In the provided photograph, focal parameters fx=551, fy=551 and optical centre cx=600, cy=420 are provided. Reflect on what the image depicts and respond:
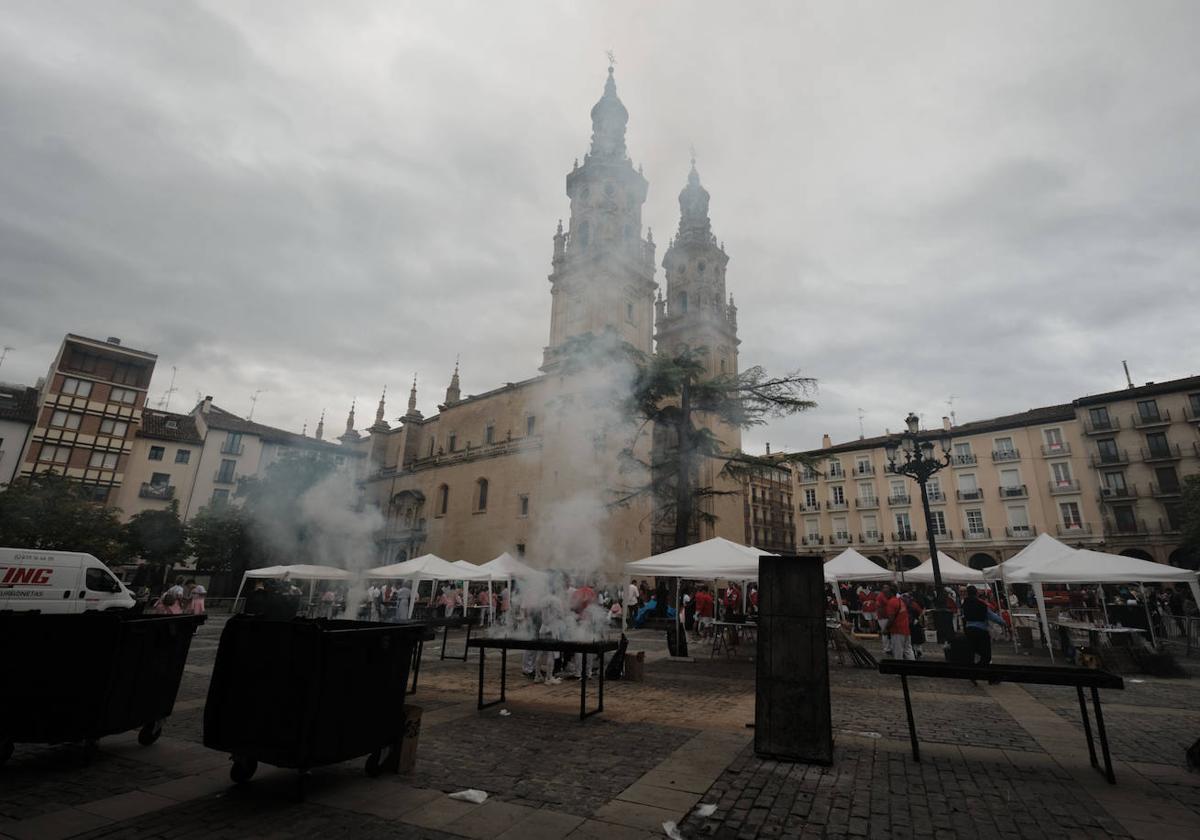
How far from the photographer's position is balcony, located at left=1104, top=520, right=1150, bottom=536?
118 ft

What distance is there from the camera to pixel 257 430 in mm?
44906

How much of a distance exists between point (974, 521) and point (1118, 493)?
27.9 ft

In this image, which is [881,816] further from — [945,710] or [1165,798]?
[945,710]

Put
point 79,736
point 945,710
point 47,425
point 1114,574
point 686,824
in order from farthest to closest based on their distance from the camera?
point 47,425 < point 1114,574 < point 945,710 < point 79,736 < point 686,824

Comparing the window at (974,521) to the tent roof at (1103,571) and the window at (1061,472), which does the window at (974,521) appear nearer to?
the window at (1061,472)

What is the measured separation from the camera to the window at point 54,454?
3603 centimetres

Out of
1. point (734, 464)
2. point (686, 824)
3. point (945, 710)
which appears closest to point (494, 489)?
point (734, 464)

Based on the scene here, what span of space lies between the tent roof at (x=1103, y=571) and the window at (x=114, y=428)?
166 ft

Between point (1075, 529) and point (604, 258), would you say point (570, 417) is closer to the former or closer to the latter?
point (604, 258)

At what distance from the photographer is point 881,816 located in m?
3.70

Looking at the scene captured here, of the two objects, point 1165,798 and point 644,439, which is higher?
point 644,439

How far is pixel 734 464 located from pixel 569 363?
30.7ft

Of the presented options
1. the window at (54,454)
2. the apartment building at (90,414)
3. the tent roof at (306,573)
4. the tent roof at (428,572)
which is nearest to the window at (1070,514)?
the tent roof at (428,572)

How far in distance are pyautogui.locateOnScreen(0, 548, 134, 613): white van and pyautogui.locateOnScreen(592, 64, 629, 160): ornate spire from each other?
40.1 meters
